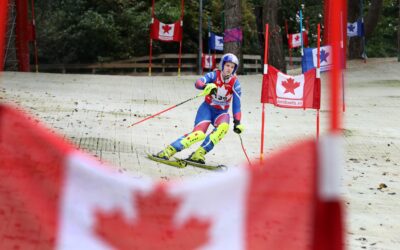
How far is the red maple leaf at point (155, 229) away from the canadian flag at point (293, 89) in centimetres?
728

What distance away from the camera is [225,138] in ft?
39.6

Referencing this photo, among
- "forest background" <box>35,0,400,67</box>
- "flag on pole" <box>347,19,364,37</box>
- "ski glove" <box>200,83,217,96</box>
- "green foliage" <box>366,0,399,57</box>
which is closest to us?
"ski glove" <box>200,83,217,96</box>

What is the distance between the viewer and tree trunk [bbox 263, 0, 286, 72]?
22.9m

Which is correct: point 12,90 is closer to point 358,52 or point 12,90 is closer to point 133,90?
point 133,90

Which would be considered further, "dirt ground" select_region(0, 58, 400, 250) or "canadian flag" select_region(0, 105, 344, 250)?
"dirt ground" select_region(0, 58, 400, 250)

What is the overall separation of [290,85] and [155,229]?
7.54 m

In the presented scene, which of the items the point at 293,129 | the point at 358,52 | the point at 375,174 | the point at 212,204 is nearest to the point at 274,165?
the point at 212,204

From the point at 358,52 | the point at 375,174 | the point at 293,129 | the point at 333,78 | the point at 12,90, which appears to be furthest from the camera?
the point at 358,52

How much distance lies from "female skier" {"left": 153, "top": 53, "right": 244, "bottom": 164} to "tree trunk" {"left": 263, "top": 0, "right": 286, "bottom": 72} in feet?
44.7

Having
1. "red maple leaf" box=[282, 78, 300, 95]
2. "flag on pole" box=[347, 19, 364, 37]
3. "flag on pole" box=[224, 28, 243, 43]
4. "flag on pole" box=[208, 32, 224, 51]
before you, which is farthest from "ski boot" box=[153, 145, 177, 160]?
"flag on pole" box=[347, 19, 364, 37]

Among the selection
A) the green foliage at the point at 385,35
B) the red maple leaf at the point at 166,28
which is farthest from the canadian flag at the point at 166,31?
the green foliage at the point at 385,35

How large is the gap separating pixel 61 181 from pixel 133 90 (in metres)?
16.0

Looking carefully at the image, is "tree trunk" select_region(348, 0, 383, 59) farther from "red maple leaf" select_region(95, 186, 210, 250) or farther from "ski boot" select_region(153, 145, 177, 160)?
"red maple leaf" select_region(95, 186, 210, 250)

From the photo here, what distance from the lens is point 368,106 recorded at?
16422mm
